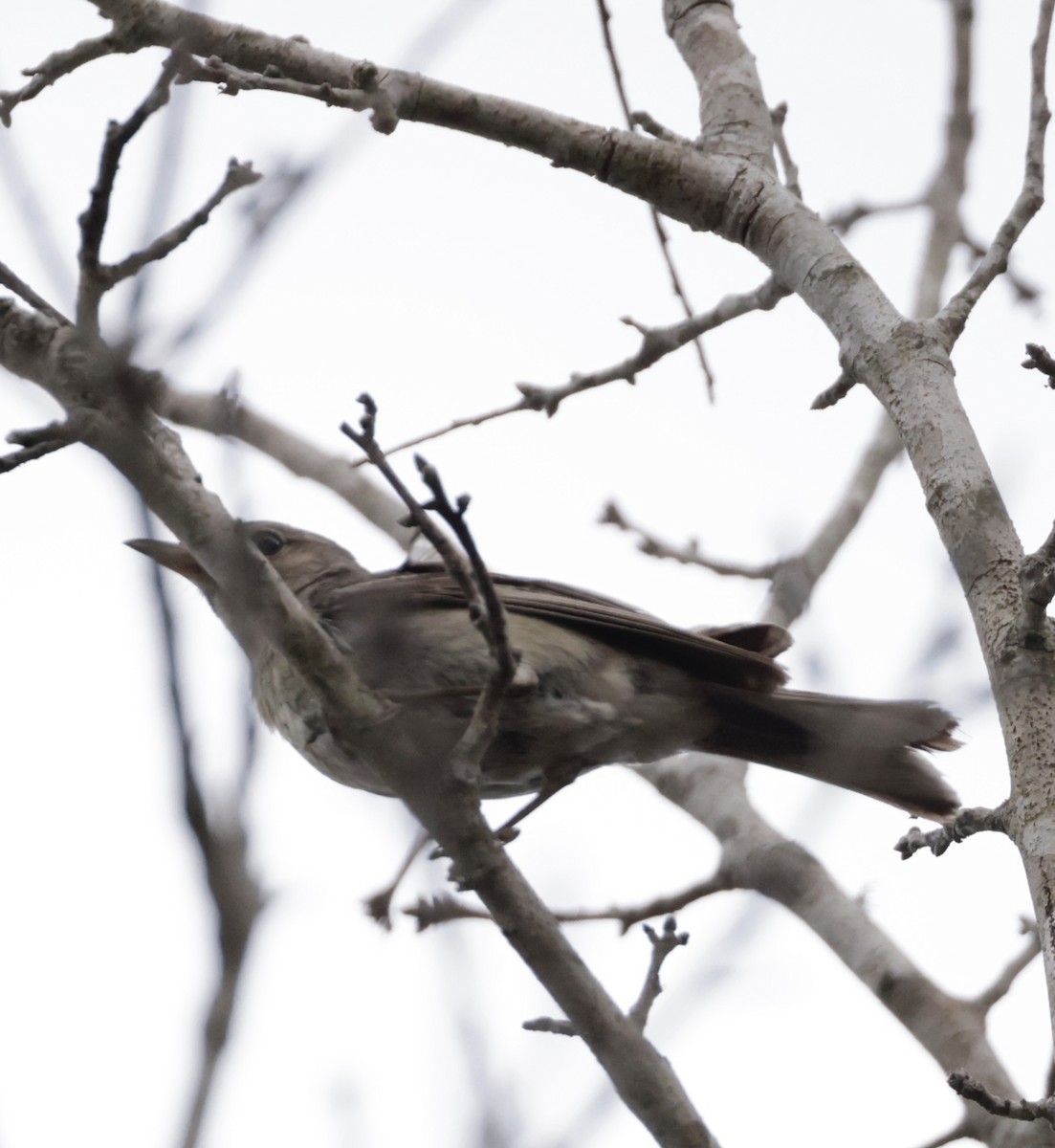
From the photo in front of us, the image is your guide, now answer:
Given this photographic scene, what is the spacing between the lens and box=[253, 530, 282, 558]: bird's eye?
5355 mm

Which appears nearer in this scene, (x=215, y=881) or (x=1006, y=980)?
(x=215, y=881)

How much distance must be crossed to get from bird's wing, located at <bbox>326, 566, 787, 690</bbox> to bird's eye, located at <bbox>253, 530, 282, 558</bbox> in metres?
0.59

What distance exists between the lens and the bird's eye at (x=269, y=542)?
211 inches

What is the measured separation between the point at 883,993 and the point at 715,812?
103 cm

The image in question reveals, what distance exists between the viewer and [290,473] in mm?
6523

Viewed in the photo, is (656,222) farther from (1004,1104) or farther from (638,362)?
(1004,1104)

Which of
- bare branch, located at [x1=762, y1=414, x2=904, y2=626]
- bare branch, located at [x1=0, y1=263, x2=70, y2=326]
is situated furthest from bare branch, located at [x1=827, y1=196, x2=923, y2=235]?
bare branch, located at [x1=0, y1=263, x2=70, y2=326]

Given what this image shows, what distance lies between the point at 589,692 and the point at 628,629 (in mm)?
233

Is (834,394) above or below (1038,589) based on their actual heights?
above

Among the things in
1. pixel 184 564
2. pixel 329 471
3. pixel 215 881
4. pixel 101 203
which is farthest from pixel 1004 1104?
pixel 329 471

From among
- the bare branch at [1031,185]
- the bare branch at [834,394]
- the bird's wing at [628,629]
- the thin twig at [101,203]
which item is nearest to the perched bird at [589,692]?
the bird's wing at [628,629]

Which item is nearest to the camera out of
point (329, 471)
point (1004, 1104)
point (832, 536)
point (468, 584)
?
point (1004, 1104)

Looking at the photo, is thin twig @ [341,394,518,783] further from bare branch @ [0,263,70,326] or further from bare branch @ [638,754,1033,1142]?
bare branch @ [638,754,1033,1142]

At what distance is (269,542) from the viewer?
5371 millimetres
